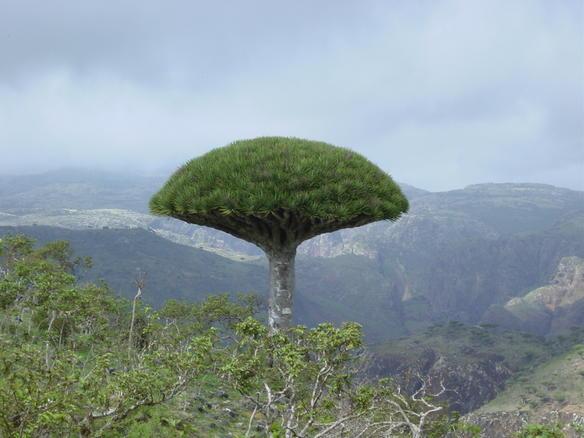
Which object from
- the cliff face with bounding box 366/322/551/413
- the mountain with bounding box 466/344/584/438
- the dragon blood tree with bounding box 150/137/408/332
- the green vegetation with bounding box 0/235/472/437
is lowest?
the cliff face with bounding box 366/322/551/413

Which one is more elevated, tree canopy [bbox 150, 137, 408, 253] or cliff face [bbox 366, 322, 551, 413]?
tree canopy [bbox 150, 137, 408, 253]

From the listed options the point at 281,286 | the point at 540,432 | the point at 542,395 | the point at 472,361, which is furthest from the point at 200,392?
the point at 472,361

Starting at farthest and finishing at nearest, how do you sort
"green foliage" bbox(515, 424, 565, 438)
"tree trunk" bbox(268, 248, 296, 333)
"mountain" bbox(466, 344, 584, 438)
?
"mountain" bbox(466, 344, 584, 438), "tree trunk" bbox(268, 248, 296, 333), "green foliage" bbox(515, 424, 565, 438)

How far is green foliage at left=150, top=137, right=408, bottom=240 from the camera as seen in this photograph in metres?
8.79

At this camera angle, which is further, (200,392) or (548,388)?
(548,388)

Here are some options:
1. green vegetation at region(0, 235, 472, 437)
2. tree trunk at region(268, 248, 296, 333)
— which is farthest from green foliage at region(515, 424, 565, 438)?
tree trunk at region(268, 248, 296, 333)

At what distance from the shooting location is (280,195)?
28.6 feet

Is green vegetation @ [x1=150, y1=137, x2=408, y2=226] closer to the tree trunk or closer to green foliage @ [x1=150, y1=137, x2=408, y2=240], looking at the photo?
green foliage @ [x1=150, y1=137, x2=408, y2=240]

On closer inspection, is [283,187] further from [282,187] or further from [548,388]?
[548,388]

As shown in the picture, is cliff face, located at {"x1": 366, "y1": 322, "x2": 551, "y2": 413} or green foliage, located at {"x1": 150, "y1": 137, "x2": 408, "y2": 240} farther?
cliff face, located at {"x1": 366, "y1": 322, "x2": 551, "y2": 413}

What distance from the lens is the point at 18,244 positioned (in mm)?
37250

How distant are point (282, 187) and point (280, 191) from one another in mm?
104

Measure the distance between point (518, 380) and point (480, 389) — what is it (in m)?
26.4

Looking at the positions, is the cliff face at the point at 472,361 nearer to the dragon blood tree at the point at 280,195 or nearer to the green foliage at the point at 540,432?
the dragon blood tree at the point at 280,195
